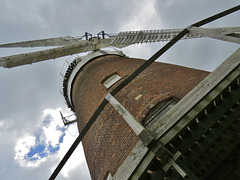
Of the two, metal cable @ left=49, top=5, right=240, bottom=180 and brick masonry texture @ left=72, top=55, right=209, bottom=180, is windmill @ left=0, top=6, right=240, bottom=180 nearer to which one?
brick masonry texture @ left=72, top=55, right=209, bottom=180

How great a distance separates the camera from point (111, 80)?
514 cm

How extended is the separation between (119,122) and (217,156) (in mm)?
1892

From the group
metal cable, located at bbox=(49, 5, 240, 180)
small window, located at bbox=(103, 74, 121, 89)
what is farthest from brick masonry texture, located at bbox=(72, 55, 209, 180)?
metal cable, located at bbox=(49, 5, 240, 180)

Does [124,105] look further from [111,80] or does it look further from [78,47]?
[78,47]

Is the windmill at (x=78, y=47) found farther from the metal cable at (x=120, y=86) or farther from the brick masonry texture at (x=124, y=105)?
the metal cable at (x=120, y=86)

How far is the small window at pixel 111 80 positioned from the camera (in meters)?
4.93

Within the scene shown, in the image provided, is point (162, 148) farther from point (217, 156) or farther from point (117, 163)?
point (117, 163)

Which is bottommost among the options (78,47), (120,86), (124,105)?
(120,86)

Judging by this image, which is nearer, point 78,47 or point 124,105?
point 124,105

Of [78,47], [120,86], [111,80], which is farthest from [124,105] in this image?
[78,47]

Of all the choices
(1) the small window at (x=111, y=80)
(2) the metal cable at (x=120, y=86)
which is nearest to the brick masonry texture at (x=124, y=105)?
(1) the small window at (x=111, y=80)

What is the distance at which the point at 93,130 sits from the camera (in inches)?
167

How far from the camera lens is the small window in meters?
4.93

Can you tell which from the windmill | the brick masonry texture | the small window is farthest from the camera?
the windmill
